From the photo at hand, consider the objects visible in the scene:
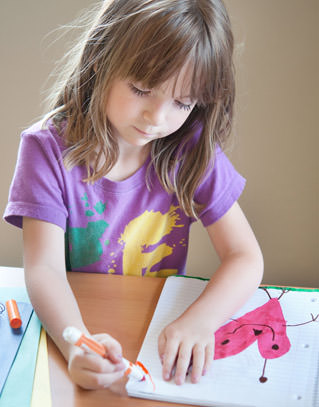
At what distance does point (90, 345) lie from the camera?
1.84 feet

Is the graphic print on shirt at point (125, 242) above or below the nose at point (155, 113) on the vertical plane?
below

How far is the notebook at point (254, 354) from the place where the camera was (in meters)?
0.61

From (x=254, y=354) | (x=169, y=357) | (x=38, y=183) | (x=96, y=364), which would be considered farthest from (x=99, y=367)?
(x=38, y=183)

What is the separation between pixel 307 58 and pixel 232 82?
2.17 feet

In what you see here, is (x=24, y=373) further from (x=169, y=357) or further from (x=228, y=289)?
(x=228, y=289)

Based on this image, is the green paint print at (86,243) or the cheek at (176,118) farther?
the green paint print at (86,243)

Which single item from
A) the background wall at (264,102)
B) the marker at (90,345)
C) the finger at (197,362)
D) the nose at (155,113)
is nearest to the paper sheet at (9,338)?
the marker at (90,345)

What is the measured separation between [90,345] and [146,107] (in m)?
0.37

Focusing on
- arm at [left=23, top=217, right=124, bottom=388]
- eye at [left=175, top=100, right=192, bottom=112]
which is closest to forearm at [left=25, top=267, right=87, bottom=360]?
arm at [left=23, top=217, right=124, bottom=388]

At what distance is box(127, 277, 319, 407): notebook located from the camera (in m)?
0.61

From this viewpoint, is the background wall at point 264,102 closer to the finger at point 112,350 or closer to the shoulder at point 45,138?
the shoulder at point 45,138

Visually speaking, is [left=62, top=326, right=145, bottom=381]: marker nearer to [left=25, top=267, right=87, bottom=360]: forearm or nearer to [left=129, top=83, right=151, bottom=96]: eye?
[left=25, top=267, right=87, bottom=360]: forearm

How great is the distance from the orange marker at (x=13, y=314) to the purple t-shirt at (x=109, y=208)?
14cm

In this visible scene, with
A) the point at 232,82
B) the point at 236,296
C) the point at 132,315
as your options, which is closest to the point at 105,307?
the point at 132,315
